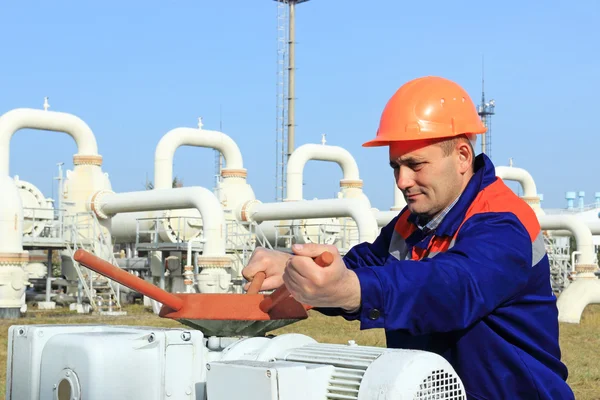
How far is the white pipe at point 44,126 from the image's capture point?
693 inches

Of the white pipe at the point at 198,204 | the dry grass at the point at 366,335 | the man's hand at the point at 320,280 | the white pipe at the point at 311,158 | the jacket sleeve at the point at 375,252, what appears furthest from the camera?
the white pipe at the point at 311,158

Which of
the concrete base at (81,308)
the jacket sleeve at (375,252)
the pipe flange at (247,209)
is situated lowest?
the concrete base at (81,308)

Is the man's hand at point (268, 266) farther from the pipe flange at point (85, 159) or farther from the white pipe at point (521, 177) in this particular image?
the white pipe at point (521, 177)

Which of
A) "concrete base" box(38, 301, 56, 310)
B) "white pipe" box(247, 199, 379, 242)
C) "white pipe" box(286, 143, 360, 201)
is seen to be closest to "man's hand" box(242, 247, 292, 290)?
"white pipe" box(247, 199, 379, 242)

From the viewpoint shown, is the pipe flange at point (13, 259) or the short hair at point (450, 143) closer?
the short hair at point (450, 143)

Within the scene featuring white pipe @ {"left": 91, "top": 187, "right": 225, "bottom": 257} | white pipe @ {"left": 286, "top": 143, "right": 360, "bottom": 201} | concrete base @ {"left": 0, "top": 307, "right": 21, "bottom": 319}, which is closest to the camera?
concrete base @ {"left": 0, "top": 307, "right": 21, "bottom": 319}

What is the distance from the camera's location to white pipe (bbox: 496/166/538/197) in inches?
1058

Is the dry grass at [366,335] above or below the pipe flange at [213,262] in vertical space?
below

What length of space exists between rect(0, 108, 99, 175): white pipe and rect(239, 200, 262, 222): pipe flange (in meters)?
3.98

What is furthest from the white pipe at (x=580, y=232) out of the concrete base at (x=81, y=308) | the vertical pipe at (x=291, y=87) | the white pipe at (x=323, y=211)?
the concrete base at (x=81, y=308)

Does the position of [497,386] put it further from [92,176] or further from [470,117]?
[92,176]

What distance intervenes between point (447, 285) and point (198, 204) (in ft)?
51.8

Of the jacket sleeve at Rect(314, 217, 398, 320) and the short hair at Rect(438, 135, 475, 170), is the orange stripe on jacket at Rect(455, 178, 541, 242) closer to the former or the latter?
the short hair at Rect(438, 135, 475, 170)

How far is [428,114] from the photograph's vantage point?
2.13 metres
